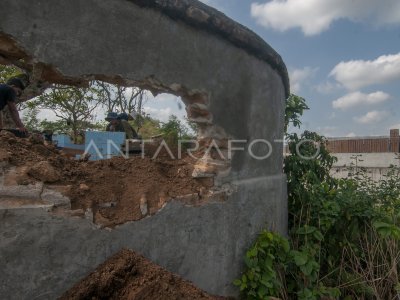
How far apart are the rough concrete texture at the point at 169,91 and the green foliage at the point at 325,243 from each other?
1.06 ft

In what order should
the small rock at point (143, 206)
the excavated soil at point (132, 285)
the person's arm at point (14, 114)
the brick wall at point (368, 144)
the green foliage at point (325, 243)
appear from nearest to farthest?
the excavated soil at point (132, 285)
the small rock at point (143, 206)
the green foliage at point (325, 243)
the person's arm at point (14, 114)
the brick wall at point (368, 144)

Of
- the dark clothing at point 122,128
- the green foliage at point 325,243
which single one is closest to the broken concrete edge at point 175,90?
the green foliage at point 325,243

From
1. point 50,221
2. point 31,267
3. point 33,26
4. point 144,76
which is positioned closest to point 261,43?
point 144,76

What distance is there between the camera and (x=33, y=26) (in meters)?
1.97

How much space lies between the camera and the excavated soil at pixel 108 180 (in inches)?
83.5

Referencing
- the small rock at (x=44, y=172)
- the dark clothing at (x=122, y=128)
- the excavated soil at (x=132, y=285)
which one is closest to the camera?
the excavated soil at (x=132, y=285)

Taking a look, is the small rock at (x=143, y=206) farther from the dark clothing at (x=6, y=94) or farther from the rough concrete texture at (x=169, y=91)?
the dark clothing at (x=6, y=94)

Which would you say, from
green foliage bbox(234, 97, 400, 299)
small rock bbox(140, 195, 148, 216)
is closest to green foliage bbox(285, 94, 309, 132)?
green foliage bbox(234, 97, 400, 299)

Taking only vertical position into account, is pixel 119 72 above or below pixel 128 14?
below

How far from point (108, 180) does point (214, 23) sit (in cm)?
156

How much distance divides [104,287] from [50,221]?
1.66 feet

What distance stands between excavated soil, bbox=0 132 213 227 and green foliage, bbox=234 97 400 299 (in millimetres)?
1024

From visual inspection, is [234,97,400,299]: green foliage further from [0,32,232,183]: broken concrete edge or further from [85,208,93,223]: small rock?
[85,208,93,223]: small rock

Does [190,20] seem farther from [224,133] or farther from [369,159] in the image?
[369,159]
